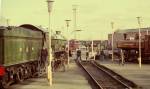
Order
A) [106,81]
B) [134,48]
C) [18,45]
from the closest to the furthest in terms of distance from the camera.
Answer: [18,45]
[106,81]
[134,48]

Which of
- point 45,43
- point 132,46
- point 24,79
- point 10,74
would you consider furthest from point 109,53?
point 10,74

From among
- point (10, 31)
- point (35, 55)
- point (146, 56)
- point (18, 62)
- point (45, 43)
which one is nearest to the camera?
point (10, 31)

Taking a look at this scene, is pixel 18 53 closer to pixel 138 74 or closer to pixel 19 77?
pixel 19 77

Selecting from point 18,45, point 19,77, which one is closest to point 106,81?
point 19,77

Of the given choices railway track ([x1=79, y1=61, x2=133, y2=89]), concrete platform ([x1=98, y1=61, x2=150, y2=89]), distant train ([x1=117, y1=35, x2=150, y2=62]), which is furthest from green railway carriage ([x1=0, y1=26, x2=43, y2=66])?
distant train ([x1=117, y1=35, x2=150, y2=62])

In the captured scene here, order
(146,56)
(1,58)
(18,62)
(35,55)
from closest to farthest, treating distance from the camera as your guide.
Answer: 1. (1,58)
2. (18,62)
3. (35,55)
4. (146,56)

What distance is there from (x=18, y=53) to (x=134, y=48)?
30803mm

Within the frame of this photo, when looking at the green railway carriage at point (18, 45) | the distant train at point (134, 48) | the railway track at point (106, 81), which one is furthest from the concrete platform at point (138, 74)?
the distant train at point (134, 48)

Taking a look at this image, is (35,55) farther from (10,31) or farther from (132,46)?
(132,46)

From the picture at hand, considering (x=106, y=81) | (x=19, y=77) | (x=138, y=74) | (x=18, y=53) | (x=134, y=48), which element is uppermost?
(x=18, y=53)

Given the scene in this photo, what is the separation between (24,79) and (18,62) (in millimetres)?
3132

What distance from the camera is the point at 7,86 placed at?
74.6 feet

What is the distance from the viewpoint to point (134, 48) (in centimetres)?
5431

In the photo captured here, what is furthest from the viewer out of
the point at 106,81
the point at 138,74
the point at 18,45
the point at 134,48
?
the point at 134,48
